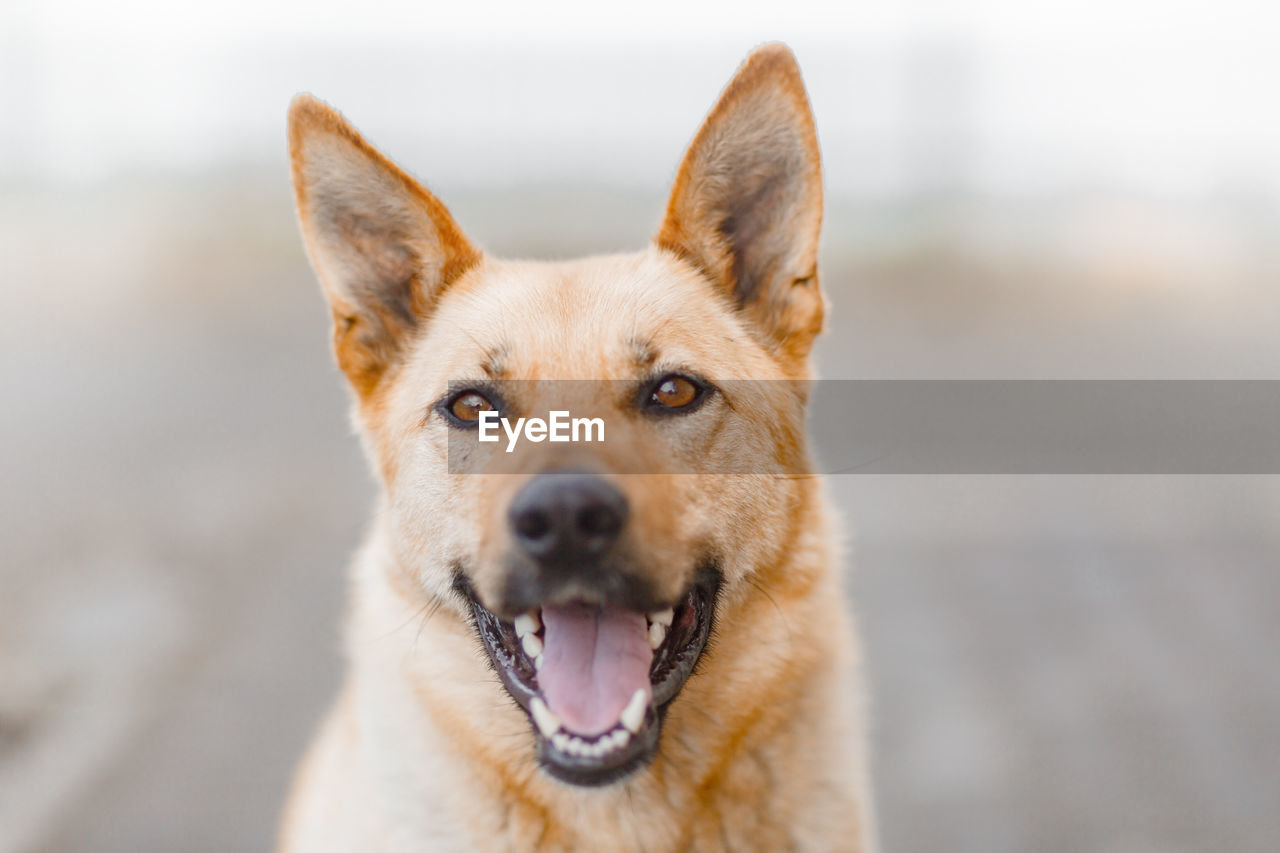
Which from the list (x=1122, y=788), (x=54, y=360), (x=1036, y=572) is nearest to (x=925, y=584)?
(x=1036, y=572)

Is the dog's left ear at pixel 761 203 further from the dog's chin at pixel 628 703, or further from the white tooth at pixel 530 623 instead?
the white tooth at pixel 530 623

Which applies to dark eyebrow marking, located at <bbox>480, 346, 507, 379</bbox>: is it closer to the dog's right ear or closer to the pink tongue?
the dog's right ear

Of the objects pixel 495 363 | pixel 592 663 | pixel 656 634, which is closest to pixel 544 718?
pixel 592 663

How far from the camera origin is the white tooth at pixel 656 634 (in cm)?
205

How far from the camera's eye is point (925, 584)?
5.74 meters

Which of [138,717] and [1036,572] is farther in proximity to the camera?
[1036,572]

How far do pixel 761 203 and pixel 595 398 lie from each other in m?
0.71

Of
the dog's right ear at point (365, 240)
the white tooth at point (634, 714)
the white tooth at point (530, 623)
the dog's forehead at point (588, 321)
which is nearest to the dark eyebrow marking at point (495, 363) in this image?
the dog's forehead at point (588, 321)

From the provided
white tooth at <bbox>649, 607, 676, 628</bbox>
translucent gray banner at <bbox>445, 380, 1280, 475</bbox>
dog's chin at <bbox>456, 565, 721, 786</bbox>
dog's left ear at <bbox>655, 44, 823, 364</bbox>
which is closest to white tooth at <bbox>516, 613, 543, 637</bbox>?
dog's chin at <bbox>456, 565, 721, 786</bbox>

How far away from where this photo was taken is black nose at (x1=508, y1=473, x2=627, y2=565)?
1.79 meters

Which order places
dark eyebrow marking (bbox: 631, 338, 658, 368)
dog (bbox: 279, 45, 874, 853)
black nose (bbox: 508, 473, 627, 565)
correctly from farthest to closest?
dark eyebrow marking (bbox: 631, 338, 658, 368), dog (bbox: 279, 45, 874, 853), black nose (bbox: 508, 473, 627, 565)

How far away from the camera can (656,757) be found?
222 cm

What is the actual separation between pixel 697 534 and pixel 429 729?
0.84 metres

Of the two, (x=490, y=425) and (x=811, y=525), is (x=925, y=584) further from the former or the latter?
(x=490, y=425)
